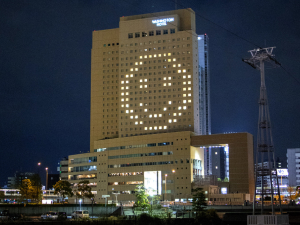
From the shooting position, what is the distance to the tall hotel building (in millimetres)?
128625

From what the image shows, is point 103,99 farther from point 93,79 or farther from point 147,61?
point 147,61

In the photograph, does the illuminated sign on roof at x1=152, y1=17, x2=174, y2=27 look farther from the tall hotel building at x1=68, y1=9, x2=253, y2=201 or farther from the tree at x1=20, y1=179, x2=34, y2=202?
the tree at x1=20, y1=179, x2=34, y2=202

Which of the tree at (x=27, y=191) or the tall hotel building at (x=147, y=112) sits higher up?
the tall hotel building at (x=147, y=112)

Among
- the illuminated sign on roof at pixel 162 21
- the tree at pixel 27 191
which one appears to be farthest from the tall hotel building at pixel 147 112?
the tree at pixel 27 191

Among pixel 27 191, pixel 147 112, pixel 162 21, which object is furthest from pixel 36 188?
pixel 162 21

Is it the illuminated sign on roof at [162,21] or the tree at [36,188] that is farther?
the illuminated sign on roof at [162,21]

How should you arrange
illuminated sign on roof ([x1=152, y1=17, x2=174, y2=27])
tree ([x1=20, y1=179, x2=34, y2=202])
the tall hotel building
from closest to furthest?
tree ([x1=20, y1=179, x2=34, y2=202]) < the tall hotel building < illuminated sign on roof ([x1=152, y1=17, x2=174, y2=27])

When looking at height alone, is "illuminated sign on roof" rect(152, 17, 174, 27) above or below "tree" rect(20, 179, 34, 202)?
above

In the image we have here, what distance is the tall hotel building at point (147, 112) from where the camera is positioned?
129 meters

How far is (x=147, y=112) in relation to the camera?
143 metres

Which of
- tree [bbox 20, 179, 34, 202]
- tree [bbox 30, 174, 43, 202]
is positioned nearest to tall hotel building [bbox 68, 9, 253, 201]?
tree [bbox 30, 174, 43, 202]

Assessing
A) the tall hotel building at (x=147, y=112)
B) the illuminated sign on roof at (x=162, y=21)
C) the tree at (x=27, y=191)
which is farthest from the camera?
the illuminated sign on roof at (x=162, y=21)

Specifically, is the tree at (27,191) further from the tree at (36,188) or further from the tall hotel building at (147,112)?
the tall hotel building at (147,112)

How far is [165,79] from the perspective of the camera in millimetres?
140875
